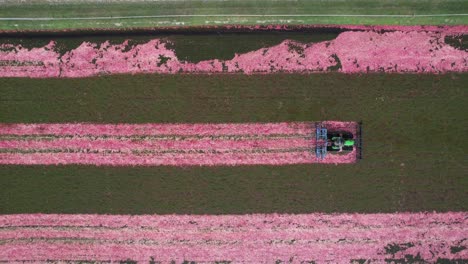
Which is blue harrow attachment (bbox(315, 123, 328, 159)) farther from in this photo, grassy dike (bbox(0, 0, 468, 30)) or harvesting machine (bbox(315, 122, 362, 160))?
grassy dike (bbox(0, 0, 468, 30))

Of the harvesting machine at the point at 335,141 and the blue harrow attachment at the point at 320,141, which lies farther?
the blue harrow attachment at the point at 320,141


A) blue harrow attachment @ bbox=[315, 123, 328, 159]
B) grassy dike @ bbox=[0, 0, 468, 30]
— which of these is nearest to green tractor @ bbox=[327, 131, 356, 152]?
blue harrow attachment @ bbox=[315, 123, 328, 159]

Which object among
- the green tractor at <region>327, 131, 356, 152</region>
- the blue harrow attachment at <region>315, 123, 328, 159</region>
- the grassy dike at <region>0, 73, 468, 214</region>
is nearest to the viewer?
the green tractor at <region>327, 131, 356, 152</region>

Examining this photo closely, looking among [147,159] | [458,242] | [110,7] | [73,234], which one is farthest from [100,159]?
[458,242]

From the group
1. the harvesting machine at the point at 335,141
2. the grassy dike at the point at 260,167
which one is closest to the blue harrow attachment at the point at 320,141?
the harvesting machine at the point at 335,141

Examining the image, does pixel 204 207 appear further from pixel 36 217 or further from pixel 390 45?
pixel 390 45

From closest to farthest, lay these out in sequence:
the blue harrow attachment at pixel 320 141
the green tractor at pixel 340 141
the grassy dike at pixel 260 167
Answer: the green tractor at pixel 340 141 < the blue harrow attachment at pixel 320 141 < the grassy dike at pixel 260 167

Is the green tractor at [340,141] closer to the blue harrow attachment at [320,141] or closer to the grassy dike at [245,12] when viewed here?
the blue harrow attachment at [320,141]
